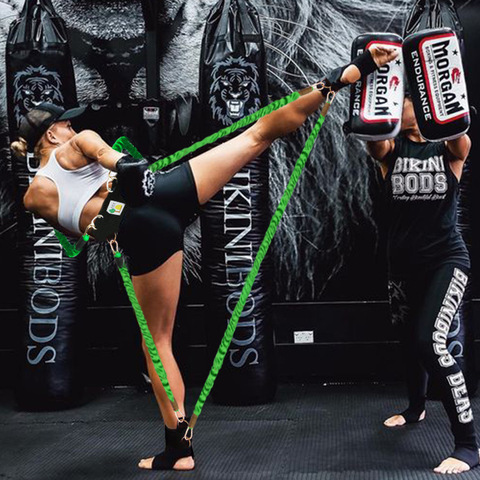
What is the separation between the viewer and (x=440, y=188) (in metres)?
2.89

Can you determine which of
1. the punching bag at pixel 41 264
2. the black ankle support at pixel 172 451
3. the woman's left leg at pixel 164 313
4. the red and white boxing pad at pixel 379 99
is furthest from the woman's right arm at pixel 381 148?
the punching bag at pixel 41 264

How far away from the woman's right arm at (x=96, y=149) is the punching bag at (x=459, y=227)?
215 centimetres

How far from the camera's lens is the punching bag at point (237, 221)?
3.92 metres

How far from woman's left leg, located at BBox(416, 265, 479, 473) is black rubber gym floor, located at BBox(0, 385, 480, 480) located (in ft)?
0.36

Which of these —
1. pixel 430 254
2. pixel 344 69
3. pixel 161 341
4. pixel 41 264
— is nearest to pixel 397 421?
pixel 430 254

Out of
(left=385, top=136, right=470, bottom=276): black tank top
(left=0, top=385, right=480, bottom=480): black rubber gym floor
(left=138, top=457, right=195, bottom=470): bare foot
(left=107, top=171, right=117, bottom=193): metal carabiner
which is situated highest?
(left=107, top=171, right=117, bottom=193): metal carabiner

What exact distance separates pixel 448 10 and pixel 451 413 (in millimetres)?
2381

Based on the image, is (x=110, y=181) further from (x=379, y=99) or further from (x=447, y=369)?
(x=447, y=369)

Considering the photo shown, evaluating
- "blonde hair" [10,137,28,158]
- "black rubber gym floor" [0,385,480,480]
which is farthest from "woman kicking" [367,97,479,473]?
"blonde hair" [10,137,28,158]

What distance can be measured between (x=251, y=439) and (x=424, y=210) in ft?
4.54

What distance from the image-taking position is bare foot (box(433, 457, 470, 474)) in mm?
2617

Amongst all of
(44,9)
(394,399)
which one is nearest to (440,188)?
(394,399)

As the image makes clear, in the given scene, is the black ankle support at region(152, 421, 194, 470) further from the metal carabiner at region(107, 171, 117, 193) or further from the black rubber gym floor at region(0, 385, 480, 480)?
the metal carabiner at region(107, 171, 117, 193)

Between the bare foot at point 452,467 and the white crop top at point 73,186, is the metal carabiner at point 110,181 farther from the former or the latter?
the bare foot at point 452,467
